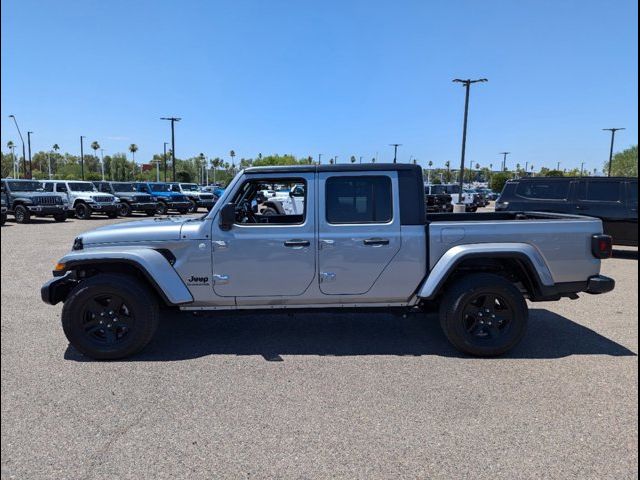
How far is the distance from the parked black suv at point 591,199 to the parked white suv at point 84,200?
17.8 metres

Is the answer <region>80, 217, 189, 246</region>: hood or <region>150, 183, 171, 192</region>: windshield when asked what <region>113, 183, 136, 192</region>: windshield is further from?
<region>80, 217, 189, 246</region>: hood

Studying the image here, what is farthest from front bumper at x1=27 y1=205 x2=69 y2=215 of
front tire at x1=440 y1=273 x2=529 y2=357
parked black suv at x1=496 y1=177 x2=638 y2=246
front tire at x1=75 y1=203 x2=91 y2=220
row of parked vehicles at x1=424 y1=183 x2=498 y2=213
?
front tire at x1=440 y1=273 x2=529 y2=357

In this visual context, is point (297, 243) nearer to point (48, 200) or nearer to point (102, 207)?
point (48, 200)

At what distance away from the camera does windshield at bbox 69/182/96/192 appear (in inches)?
859

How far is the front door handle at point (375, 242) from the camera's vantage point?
4.30 metres

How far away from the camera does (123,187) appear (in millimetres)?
25203

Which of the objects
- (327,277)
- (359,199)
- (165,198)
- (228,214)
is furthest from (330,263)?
(165,198)

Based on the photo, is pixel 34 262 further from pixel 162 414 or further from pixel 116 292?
pixel 162 414

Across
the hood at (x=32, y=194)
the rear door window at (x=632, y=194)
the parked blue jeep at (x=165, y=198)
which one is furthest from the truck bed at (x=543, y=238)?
the parked blue jeep at (x=165, y=198)

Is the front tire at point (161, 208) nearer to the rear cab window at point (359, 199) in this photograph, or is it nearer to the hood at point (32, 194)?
the hood at point (32, 194)

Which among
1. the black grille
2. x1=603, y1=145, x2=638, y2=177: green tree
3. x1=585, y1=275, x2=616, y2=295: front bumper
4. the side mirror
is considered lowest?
the black grille

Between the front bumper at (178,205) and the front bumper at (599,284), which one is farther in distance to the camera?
the front bumper at (178,205)

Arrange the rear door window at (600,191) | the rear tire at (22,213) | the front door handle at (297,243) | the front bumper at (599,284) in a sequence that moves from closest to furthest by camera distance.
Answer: the front door handle at (297,243), the front bumper at (599,284), the rear door window at (600,191), the rear tire at (22,213)

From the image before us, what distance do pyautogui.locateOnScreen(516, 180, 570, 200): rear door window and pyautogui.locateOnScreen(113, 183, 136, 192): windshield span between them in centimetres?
2079
